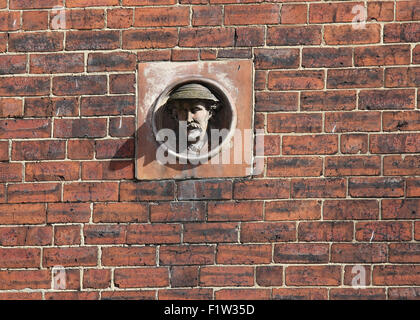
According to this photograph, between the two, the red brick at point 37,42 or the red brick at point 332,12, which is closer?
the red brick at point 332,12

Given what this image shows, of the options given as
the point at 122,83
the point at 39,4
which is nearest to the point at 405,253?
the point at 122,83

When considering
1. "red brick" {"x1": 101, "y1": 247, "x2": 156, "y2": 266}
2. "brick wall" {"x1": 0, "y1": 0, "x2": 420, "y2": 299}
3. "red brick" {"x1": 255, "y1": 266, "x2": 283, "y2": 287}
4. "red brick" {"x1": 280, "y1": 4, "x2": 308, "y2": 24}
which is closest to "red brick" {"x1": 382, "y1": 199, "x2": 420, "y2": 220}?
"brick wall" {"x1": 0, "y1": 0, "x2": 420, "y2": 299}

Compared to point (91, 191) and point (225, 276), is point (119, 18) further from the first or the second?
point (225, 276)

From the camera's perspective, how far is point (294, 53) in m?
3.45

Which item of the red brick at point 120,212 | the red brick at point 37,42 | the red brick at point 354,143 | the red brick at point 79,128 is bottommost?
the red brick at point 120,212

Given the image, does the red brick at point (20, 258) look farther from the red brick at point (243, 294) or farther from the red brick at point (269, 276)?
the red brick at point (269, 276)

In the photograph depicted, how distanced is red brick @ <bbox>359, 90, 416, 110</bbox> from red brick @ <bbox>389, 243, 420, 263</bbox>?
58 centimetres

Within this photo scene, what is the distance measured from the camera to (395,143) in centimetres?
339

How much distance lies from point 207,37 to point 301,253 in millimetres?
1011

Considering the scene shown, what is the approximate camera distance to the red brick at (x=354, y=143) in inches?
134

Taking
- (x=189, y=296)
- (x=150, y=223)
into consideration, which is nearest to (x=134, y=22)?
(x=150, y=223)

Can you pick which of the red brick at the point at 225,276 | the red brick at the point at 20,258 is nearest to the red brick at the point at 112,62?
the red brick at the point at 20,258

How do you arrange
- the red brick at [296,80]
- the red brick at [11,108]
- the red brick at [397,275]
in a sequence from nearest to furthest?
the red brick at [397,275] → the red brick at [296,80] → the red brick at [11,108]

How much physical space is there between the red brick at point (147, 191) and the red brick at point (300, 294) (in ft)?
1.99
